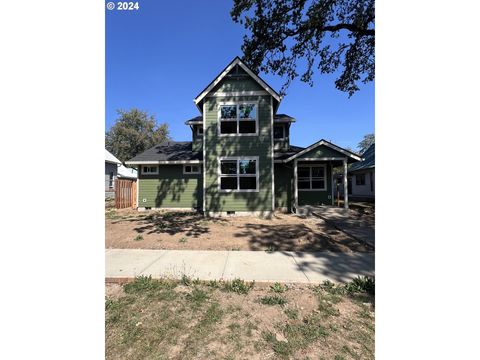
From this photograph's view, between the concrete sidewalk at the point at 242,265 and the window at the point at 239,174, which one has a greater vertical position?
the window at the point at 239,174

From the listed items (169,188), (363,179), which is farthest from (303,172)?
(363,179)

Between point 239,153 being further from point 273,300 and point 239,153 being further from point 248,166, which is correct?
point 273,300

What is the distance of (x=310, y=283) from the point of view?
3945mm

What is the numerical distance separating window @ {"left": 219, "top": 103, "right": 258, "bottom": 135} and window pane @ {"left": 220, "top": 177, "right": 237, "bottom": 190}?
2467 mm

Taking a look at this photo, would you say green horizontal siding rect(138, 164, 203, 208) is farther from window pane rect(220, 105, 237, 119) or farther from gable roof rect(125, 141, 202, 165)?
window pane rect(220, 105, 237, 119)

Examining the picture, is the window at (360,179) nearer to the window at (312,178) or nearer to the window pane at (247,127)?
the window at (312,178)

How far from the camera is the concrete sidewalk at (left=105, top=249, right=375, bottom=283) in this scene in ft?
13.9

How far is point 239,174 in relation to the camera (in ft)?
38.7

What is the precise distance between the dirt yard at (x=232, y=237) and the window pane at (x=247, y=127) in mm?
4995

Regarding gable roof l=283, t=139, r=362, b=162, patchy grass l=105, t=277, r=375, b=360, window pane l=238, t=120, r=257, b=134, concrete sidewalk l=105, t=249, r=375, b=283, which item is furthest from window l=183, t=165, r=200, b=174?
patchy grass l=105, t=277, r=375, b=360

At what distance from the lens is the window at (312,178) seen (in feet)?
45.3

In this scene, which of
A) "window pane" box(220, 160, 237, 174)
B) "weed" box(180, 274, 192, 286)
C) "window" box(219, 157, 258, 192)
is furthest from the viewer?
"window pane" box(220, 160, 237, 174)

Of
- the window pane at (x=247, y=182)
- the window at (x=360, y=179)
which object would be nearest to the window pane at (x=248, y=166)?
the window pane at (x=247, y=182)

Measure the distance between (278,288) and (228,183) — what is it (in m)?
8.46
